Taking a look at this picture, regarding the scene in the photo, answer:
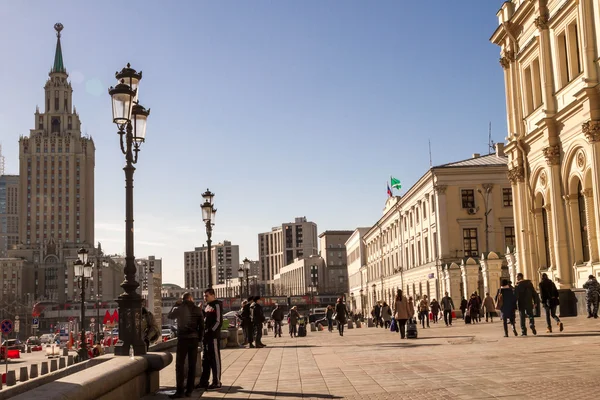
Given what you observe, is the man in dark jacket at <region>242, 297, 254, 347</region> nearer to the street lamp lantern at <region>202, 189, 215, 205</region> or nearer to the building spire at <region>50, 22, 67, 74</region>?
the street lamp lantern at <region>202, 189, 215, 205</region>

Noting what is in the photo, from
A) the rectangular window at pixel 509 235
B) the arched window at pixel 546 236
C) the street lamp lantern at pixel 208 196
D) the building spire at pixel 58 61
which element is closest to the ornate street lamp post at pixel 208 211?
the street lamp lantern at pixel 208 196

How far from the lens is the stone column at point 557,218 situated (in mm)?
29500

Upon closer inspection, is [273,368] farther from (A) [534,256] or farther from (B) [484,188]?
(B) [484,188]

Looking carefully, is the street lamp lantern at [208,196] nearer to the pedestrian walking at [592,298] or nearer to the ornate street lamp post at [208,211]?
the ornate street lamp post at [208,211]

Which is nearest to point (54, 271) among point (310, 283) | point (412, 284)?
point (310, 283)

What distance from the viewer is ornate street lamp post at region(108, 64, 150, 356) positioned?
10727 mm

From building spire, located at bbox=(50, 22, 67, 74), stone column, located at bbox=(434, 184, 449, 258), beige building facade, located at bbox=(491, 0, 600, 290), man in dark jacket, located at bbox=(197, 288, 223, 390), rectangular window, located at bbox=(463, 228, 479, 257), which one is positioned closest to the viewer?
man in dark jacket, located at bbox=(197, 288, 223, 390)

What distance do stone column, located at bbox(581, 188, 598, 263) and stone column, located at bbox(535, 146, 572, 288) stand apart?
2.01 metres

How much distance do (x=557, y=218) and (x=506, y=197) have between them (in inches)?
1041

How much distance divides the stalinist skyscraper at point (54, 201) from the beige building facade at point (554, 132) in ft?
481

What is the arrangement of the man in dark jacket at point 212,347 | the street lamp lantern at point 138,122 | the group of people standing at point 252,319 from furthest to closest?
the group of people standing at point 252,319
the street lamp lantern at point 138,122
the man in dark jacket at point 212,347

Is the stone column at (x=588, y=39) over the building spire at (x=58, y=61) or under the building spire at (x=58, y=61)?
under

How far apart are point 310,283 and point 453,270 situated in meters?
129

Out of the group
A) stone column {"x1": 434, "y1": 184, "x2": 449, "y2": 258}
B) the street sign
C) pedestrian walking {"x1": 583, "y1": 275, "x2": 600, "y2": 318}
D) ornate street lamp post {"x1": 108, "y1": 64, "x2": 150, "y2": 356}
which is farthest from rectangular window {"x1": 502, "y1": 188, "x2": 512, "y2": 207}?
ornate street lamp post {"x1": 108, "y1": 64, "x2": 150, "y2": 356}
